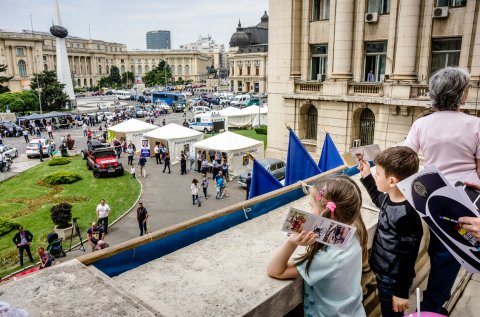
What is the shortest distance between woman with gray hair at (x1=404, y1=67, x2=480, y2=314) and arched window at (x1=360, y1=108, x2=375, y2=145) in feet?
63.2

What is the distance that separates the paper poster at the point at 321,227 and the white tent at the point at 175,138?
2582 cm

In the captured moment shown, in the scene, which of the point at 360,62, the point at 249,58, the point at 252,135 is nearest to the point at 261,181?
the point at 360,62

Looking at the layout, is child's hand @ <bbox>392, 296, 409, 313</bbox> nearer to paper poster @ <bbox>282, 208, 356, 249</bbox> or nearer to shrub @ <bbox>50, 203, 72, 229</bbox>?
paper poster @ <bbox>282, 208, 356, 249</bbox>

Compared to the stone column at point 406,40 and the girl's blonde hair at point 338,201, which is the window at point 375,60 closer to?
the stone column at point 406,40

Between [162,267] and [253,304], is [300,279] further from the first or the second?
[162,267]

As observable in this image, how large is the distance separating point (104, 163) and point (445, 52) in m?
20.7

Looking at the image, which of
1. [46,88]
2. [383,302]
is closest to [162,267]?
[383,302]

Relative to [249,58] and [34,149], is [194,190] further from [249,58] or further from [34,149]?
[249,58]

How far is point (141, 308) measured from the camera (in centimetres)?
221

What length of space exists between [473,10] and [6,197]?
25.8 m

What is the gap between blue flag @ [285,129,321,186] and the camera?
870cm

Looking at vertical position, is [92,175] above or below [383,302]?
below

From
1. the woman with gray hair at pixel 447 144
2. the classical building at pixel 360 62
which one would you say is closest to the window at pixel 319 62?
the classical building at pixel 360 62

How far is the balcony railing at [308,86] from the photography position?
23.5 meters
